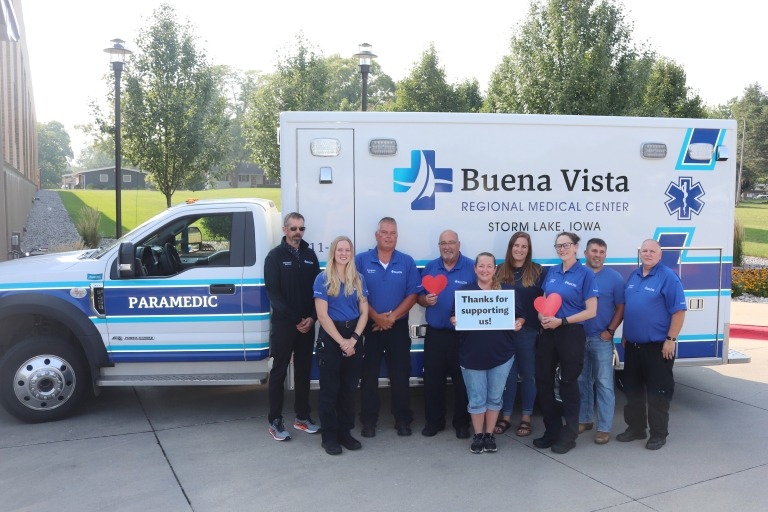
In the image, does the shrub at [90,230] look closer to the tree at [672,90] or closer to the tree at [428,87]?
the tree at [428,87]

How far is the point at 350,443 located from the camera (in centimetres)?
538

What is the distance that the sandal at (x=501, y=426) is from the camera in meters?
5.76

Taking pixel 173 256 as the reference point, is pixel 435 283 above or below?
below

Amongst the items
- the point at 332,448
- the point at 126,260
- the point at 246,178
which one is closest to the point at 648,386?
the point at 332,448

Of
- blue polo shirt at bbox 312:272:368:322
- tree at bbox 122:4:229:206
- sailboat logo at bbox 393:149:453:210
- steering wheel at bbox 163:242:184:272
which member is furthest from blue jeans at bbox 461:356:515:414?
tree at bbox 122:4:229:206

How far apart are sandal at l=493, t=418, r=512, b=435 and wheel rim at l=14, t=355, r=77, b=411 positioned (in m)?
3.67

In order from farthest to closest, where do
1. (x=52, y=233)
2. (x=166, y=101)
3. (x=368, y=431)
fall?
1. (x=52, y=233)
2. (x=166, y=101)
3. (x=368, y=431)

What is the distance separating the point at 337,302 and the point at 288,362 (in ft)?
2.32

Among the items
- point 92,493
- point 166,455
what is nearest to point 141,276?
point 166,455

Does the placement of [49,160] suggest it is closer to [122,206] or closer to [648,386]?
[122,206]

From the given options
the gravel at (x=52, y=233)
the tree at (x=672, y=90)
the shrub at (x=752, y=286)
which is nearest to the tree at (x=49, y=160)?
the gravel at (x=52, y=233)

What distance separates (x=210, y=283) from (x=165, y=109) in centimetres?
1124

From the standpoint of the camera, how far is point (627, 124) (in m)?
6.03

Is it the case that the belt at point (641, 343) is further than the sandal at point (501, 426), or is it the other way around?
the sandal at point (501, 426)
